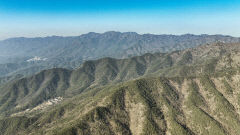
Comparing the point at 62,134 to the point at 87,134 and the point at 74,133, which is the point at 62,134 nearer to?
the point at 74,133

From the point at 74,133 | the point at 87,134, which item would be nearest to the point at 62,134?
the point at 74,133

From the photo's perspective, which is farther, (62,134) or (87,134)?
(87,134)
